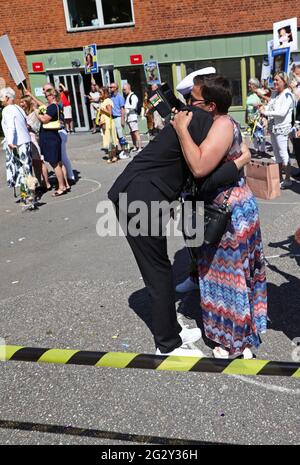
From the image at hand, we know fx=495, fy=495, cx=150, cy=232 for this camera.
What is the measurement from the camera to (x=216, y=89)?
311 cm

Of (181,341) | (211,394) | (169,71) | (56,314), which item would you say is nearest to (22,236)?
(56,314)

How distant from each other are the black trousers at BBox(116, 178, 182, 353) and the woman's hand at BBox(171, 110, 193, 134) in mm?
404

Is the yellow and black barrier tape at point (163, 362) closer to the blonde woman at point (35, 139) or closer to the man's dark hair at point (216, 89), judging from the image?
the man's dark hair at point (216, 89)

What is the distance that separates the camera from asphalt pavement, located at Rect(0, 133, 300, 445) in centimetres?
294

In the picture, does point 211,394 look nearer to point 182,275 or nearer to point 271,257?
point 182,275

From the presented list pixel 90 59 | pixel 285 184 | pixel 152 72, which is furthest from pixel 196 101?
pixel 90 59

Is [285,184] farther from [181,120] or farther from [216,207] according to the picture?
[181,120]

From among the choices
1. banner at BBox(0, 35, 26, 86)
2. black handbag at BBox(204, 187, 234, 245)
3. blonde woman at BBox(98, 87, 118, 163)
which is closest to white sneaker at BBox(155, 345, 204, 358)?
black handbag at BBox(204, 187, 234, 245)

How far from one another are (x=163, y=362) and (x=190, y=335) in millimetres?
1455

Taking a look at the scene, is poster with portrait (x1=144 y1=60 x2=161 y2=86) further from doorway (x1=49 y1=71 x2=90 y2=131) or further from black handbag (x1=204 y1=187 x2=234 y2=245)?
black handbag (x1=204 y1=187 x2=234 y2=245)

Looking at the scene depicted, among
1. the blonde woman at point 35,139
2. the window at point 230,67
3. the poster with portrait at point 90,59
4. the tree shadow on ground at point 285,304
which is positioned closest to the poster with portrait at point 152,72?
the window at point 230,67

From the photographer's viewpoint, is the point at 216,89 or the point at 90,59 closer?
the point at 216,89

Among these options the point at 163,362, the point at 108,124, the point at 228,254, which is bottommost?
the point at 163,362

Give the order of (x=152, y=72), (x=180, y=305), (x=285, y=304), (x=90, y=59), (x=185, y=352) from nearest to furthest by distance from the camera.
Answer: (x=185, y=352), (x=285, y=304), (x=180, y=305), (x=152, y=72), (x=90, y=59)
